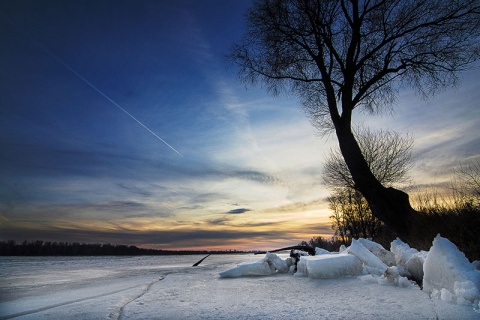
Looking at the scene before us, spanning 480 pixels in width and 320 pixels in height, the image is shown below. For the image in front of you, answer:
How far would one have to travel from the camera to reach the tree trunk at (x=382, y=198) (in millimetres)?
5240

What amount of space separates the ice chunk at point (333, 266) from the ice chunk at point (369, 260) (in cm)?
10

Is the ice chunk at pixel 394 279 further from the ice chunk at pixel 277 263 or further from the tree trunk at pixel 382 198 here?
the tree trunk at pixel 382 198

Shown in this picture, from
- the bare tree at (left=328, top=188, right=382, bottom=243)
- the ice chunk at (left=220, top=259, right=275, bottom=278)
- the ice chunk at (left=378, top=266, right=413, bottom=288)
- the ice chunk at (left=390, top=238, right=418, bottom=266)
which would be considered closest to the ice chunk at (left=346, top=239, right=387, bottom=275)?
the ice chunk at (left=390, top=238, right=418, bottom=266)

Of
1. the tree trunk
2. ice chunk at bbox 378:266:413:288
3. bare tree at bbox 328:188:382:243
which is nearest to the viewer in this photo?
ice chunk at bbox 378:266:413:288

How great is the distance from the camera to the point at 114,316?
4.90 ft

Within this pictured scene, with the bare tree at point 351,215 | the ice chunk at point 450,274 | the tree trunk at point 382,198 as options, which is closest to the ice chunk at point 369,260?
the ice chunk at point 450,274

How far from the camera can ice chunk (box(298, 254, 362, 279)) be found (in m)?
2.61

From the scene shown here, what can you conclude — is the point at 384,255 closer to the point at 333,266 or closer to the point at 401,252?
the point at 401,252

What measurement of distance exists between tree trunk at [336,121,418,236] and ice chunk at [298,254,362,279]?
3.01 metres

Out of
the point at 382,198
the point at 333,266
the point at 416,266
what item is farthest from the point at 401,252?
the point at 382,198

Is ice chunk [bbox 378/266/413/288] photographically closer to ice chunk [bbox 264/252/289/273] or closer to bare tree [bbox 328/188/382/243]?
ice chunk [bbox 264/252/289/273]

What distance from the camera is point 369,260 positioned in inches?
108

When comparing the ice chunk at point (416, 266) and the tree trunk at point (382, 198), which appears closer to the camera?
the ice chunk at point (416, 266)

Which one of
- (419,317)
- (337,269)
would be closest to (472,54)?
(337,269)
